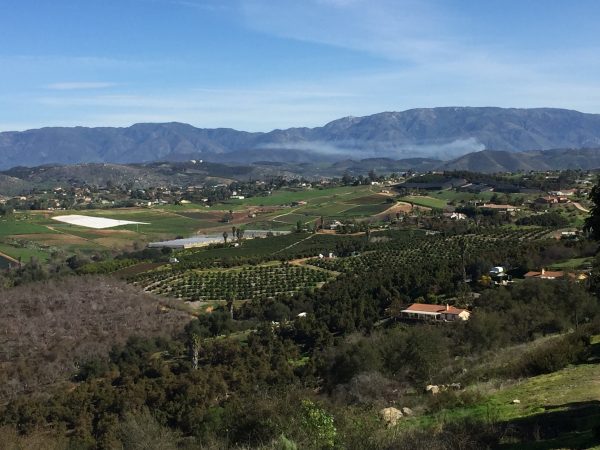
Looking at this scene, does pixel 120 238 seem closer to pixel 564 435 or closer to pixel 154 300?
pixel 154 300

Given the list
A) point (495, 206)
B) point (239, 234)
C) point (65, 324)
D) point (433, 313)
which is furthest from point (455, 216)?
point (65, 324)

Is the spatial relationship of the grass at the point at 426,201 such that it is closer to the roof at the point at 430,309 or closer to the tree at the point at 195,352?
the roof at the point at 430,309

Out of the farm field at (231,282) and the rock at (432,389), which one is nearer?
the rock at (432,389)

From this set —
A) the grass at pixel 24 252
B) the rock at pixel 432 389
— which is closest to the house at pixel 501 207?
the grass at pixel 24 252

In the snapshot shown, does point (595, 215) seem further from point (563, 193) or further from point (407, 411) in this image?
point (563, 193)

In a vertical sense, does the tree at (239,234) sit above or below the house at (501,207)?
below

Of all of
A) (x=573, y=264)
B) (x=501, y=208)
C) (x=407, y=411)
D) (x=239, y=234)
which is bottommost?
(x=239, y=234)

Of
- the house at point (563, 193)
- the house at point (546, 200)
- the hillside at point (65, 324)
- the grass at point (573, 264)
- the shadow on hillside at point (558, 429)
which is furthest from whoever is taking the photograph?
the house at point (563, 193)
